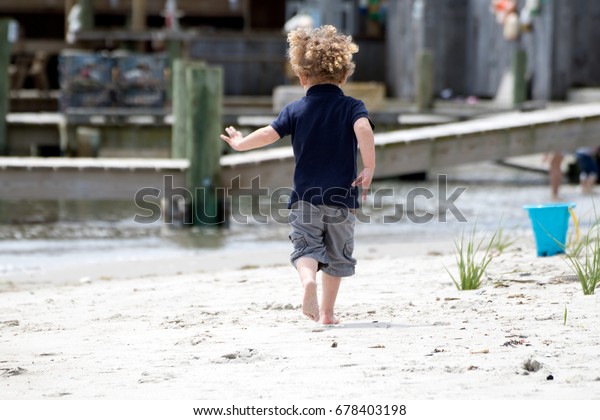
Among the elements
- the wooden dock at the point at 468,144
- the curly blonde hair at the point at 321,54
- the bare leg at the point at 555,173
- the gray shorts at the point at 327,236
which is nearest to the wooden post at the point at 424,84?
the bare leg at the point at 555,173

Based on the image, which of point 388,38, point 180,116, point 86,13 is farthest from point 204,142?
point 388,38

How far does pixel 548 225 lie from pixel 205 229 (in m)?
4.83

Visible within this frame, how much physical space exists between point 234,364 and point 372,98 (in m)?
12.3

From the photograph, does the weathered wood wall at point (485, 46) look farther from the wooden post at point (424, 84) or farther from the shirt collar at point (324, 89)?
the shirt collar at point (324, 89)

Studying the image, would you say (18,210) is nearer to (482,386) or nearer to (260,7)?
(482,386)

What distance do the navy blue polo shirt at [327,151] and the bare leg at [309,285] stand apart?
0.88 feet

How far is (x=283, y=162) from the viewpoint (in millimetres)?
11258

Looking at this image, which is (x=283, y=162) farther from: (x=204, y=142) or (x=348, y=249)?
(x=348, y=249)

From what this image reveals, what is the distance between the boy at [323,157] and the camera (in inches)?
216

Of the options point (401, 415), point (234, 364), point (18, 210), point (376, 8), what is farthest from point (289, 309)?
point (376, 8)

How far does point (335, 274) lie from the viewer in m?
5.53

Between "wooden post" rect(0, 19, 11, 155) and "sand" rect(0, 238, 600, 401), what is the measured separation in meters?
9.43

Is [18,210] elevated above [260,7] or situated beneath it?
situated beneath

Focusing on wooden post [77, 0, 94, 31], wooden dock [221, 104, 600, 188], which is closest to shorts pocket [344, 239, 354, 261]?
wooden dock [221, 104, 600, 188]
